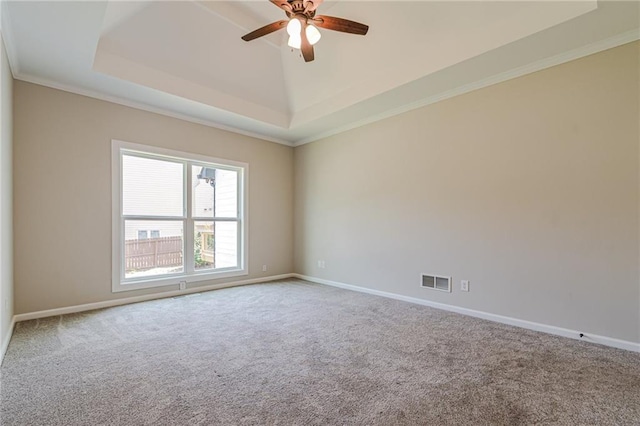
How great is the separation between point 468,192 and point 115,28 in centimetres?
424

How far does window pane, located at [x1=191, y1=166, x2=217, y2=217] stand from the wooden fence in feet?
1.84

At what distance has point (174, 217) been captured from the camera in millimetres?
4480

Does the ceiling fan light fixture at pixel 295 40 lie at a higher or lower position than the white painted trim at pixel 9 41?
lower

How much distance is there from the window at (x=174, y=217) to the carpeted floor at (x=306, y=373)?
3.04 ft

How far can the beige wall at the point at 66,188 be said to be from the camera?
129 inches

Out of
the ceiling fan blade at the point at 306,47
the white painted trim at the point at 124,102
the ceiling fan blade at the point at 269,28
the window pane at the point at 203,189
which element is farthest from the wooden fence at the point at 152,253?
the ceiling fan blade at the point at 306,47

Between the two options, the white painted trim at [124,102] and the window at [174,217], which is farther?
the window at [174,217]

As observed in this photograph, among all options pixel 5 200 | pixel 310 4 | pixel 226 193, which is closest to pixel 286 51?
pixel 310 4

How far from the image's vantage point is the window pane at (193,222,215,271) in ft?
15.5

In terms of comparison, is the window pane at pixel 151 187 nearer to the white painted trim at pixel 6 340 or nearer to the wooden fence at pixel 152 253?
the wooden fence at pixel 152 253

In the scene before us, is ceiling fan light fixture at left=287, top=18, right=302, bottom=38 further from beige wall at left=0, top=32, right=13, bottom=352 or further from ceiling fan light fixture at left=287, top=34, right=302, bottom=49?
beige wall at left=0, top=32, right=13, bottom=352

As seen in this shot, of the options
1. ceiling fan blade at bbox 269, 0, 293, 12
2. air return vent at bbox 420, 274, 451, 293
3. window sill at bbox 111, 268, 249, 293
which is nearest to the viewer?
ceiling fan blade at bbox 269, 0, 293, 12

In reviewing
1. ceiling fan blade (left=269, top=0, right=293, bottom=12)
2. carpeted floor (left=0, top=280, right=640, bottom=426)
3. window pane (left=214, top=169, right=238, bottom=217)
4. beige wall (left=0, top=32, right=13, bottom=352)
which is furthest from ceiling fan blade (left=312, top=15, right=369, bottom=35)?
window pane (left=214, top=169, right=238, bottom=217)

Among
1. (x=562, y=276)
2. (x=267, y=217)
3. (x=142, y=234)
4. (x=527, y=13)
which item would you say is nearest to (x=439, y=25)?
(x=527, y=13)
